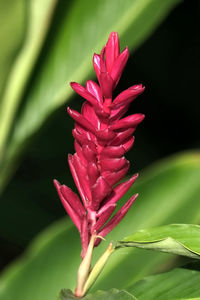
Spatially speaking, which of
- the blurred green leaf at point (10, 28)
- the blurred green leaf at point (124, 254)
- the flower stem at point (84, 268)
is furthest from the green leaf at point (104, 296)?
the blurred green leaf at point (10, 28)

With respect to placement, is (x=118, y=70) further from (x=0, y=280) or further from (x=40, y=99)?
(x=40, y=99)

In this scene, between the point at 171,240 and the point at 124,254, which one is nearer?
the point at 171,240

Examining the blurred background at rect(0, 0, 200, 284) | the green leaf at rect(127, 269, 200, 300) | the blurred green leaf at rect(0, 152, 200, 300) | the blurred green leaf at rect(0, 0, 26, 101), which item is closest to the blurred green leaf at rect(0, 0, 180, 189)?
the blurred background at rect(0, 0, 200, 284)

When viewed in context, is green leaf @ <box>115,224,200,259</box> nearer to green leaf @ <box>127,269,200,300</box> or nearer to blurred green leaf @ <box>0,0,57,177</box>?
green leaf @ <box>127,269,200,300</box>

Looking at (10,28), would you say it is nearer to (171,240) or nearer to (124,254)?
(124,254)

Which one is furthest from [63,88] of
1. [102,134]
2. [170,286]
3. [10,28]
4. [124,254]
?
[102,134]

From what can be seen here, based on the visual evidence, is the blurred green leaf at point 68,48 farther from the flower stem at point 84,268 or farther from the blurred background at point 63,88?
the flower stem at point 84,268
